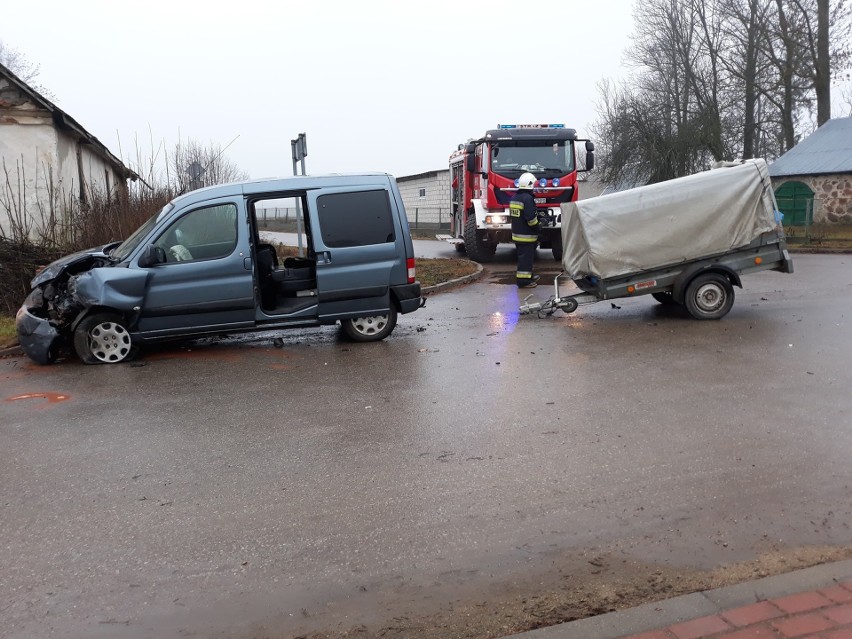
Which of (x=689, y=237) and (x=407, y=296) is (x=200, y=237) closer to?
(x=407, y=296)

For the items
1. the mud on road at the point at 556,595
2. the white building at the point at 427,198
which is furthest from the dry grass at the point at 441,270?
the white building at the point at 427,198

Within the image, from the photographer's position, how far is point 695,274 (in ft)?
32.6

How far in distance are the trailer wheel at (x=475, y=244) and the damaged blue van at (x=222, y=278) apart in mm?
9444

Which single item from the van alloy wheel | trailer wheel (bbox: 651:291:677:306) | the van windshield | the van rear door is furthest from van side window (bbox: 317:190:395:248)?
trailer wheel (bbox: 651:291:677:306)

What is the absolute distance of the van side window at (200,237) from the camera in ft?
29.3

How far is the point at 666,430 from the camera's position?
5.77m

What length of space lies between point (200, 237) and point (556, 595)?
6.70 metres

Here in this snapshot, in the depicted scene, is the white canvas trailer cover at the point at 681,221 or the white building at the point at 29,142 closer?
the white canvas trailer cover at the point at 681,221

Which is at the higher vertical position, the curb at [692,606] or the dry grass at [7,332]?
the dry grass at [7,332]

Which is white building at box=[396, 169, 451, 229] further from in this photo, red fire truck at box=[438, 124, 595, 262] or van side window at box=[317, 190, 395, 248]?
van side window at box=[317, 190, 395, 248]

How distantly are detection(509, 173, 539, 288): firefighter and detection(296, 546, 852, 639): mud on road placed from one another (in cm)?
969

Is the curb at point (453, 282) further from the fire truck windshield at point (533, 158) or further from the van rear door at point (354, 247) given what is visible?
the van rear door at point (354, 247)

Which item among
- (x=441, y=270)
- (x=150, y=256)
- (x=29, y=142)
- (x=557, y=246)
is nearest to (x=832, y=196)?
(x=557, y=246)

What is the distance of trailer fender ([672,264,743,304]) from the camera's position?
32.3 ft
